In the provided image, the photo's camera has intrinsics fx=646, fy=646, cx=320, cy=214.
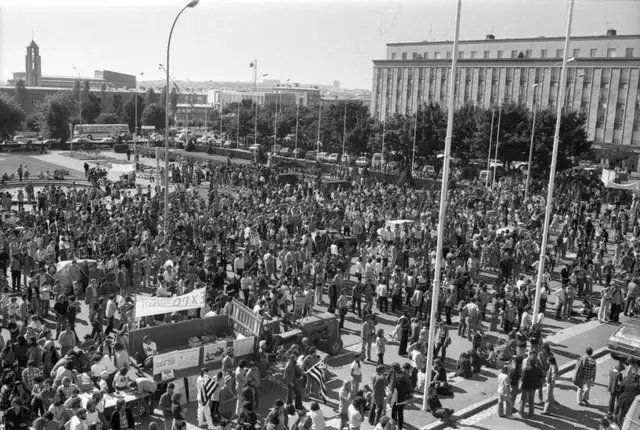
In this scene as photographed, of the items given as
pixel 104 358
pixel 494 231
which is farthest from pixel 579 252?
pixel 104 358

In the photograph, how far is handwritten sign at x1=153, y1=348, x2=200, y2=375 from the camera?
13.8m

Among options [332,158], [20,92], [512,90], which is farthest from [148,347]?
[20,92]

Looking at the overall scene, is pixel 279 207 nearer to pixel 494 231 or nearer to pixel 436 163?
pixel 494 231

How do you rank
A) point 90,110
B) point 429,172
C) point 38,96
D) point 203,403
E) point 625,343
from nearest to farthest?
point 203,403, point 625,343, point 429,172, point 90,110, point 38,96

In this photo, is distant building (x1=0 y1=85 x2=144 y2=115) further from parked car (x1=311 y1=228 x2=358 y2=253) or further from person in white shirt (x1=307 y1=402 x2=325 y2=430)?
person in white shirt (x1=307 y1=402 x2=325 y2=430)

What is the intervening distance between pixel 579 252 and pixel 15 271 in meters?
22.0

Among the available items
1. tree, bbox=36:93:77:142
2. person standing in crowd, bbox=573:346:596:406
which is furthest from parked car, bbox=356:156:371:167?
person standing in crowd, bbox=573:346:596:406

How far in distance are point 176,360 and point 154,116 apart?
9701 cm

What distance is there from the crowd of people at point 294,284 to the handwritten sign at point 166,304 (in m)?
0.89

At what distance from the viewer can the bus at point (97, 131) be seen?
281ft

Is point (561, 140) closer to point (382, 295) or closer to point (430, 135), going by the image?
point (430, 135)

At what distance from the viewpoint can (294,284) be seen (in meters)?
20.3

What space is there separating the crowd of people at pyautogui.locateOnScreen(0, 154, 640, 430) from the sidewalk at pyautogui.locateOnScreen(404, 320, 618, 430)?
0.35m

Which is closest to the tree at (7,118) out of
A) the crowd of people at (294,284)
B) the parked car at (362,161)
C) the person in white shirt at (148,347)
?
the parked car at (362,161)
